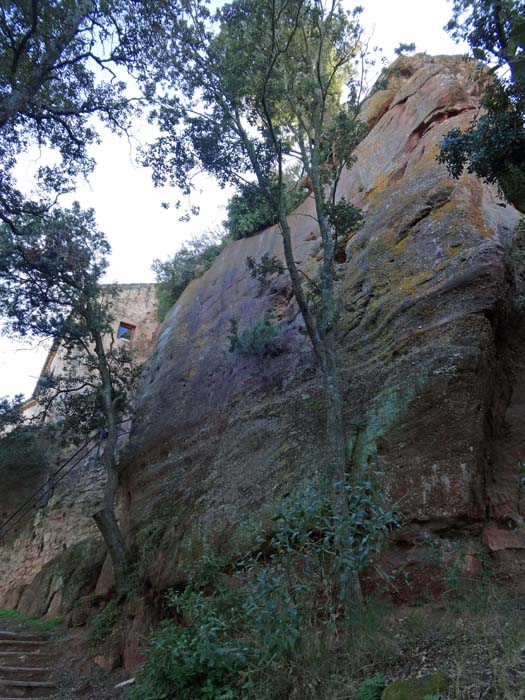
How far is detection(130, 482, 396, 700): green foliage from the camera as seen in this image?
177 inches

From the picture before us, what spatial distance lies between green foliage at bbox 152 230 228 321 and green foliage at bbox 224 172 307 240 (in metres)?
1.15

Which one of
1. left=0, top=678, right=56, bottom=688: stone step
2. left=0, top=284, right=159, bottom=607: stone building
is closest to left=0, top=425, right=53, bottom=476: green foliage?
left=0, top=284, right=159, bottom=607: stone building

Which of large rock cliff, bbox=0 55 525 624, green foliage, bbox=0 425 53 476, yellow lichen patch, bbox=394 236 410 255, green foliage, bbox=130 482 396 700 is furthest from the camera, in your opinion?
green foliage, bbox=0 425 53 476

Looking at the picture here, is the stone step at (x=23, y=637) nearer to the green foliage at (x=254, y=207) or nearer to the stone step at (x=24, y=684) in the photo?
the stone step at (x=24, y=684)

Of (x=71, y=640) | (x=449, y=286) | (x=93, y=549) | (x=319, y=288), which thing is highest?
(x=319, y=288)

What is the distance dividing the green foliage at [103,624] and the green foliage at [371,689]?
246 inches

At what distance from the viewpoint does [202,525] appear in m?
8.12

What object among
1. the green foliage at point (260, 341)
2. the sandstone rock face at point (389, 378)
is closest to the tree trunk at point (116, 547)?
the sandstone rock face at point (389, 378)

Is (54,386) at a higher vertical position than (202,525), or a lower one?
higher

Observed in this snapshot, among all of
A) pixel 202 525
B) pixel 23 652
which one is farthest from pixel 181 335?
pixel 23 652

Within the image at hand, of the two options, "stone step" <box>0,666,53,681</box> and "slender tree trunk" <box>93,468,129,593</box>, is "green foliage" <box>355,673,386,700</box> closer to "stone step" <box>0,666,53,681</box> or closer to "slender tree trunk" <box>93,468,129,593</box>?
"slender tree trunk" <box>93,468,129,593</box>

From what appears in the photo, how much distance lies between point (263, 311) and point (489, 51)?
6320 millimetres

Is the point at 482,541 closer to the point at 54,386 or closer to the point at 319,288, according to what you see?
the point at 319,288

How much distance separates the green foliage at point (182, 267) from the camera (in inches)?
684
